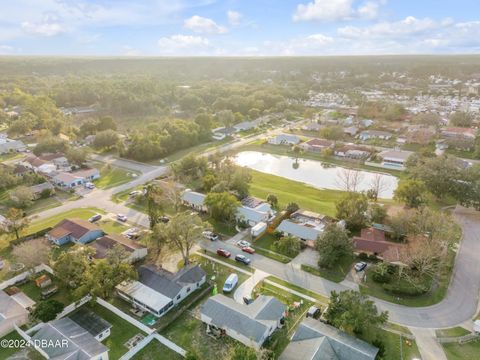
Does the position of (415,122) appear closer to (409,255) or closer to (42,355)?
(409,255)

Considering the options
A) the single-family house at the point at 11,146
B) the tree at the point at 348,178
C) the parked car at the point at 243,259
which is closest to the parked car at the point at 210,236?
the parked car at the point at 243,259

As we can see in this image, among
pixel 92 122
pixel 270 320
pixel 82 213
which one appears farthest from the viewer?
pixel 92 122

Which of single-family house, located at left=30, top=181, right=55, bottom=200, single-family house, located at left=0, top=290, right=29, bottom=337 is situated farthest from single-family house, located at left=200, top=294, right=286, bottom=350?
single-family house, located at left=30, top=181, right=55, bottom=200

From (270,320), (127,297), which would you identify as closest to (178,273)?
(127,297)

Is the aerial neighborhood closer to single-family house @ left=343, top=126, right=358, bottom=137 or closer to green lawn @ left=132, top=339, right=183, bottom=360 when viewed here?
green lawn @ left=132, top=339, right=183, bottom=360

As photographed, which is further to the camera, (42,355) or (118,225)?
(118,225)
